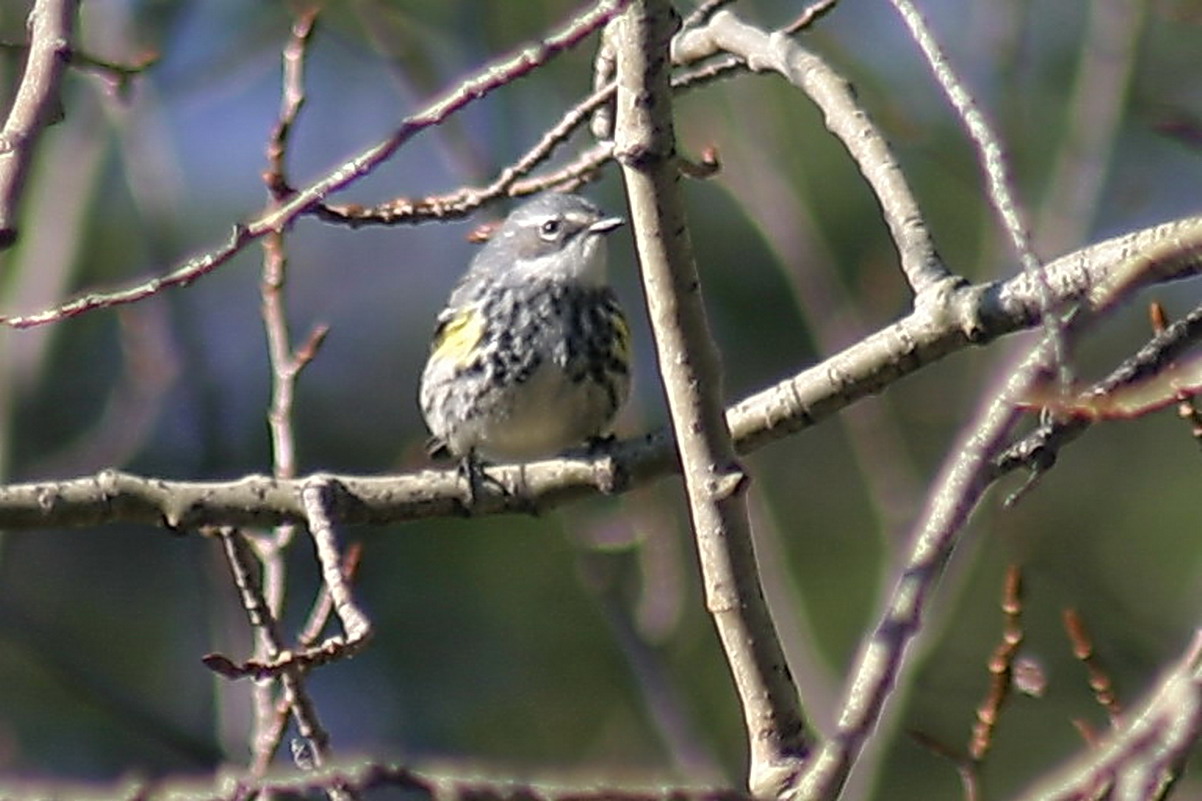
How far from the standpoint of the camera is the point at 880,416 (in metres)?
6.20

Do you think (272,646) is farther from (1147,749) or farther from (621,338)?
(621,338)

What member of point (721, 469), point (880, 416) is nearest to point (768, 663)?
point (721, 469)

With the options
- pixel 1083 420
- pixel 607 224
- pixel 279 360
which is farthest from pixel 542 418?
pixel 1083 420

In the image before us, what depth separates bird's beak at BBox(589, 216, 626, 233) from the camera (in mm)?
5473

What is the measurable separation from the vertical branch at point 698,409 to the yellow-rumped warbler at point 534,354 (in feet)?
8.15

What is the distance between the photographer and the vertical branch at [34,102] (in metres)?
1.87

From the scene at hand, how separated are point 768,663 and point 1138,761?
81 cm

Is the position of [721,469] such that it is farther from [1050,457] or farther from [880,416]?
[880,416]

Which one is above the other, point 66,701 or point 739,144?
point 739,144

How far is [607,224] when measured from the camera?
557cm

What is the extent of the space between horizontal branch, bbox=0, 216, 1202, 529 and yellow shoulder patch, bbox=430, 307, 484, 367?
139 centimetres

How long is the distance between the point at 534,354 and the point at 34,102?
3.45m

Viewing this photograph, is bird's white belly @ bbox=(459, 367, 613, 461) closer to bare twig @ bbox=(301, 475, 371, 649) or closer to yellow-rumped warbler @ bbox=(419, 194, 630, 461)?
yellow-rumped warbler @ bbox=(419, 194, 630, 461)

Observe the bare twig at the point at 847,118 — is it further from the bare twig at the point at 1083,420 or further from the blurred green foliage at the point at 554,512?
the blurred green foliage at the point at 554,512
